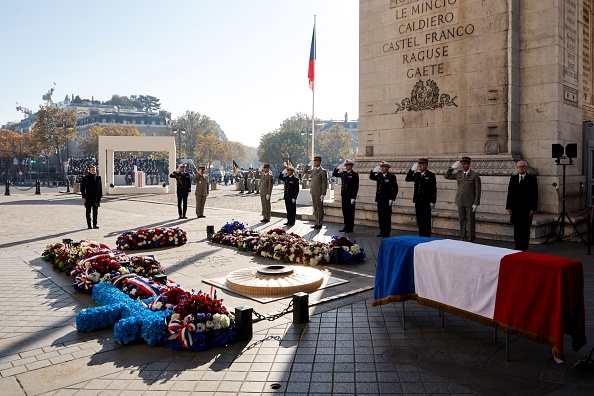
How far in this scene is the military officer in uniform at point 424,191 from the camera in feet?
36.9

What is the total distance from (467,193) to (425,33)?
5318 millimetres

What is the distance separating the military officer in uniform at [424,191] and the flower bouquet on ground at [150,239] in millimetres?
5700

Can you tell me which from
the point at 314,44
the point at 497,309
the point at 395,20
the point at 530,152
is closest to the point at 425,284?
the point at 497,309

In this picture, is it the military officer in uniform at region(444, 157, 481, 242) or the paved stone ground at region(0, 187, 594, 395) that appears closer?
the paved stone ground at region(0, 187, 594, 395)

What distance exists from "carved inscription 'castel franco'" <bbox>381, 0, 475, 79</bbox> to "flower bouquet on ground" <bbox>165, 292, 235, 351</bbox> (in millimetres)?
10438

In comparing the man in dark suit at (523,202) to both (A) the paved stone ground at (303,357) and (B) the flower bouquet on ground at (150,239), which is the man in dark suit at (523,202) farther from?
(B) the flower bouquet on ground at (150,239)

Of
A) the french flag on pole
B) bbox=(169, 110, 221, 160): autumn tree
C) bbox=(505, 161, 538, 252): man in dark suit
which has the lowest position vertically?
bbox=(505, 161, 538, 252): man in dark suit

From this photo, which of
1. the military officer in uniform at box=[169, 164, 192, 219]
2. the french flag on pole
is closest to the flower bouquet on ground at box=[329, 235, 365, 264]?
the military officer in uniform at box=[169, 164, 192, 219]

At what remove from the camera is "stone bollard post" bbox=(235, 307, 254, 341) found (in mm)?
5125

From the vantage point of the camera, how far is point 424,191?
11.3 m

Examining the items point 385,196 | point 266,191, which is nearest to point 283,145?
point 266,191

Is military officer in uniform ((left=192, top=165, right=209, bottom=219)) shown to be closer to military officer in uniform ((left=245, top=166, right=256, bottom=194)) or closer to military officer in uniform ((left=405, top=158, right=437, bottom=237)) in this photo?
military officer in uniform ((left=405, top=158, right=437, bottom=237))

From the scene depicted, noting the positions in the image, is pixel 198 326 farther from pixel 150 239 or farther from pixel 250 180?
pixel 250 180

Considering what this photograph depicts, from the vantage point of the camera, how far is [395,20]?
14.4 meters
